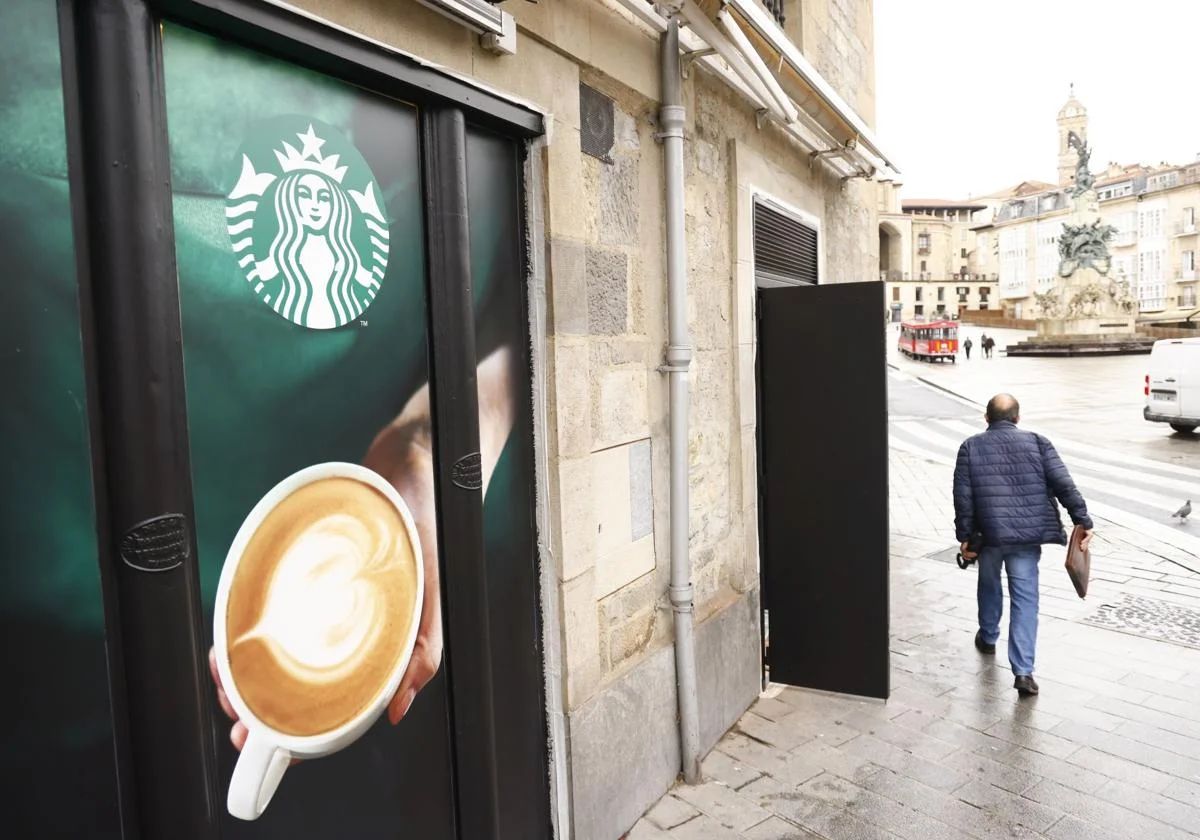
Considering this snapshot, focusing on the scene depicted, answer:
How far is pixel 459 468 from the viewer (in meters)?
2.81

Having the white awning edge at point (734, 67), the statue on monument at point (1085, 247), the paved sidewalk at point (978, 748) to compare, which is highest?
the statue on monument at point (1085, 247)

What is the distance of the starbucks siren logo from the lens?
216 centimetres

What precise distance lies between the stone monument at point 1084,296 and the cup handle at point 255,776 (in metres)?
47.0

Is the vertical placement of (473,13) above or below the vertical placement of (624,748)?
above

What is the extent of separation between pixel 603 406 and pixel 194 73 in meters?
1.97

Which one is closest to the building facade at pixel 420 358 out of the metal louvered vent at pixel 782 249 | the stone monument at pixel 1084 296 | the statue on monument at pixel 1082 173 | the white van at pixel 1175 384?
the metal louvered vent at pixel 782 249

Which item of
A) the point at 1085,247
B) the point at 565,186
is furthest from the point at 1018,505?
the point at 1085,247

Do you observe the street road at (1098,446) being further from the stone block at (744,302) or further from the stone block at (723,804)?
the stone block at (723,804)

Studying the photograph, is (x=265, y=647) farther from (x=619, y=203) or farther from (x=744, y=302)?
(x=744, y=302)

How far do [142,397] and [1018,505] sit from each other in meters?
4.75

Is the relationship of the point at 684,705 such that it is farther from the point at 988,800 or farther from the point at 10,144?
the point at 10,144

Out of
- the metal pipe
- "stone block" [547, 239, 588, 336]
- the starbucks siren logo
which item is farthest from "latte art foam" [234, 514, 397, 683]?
the metal pipe

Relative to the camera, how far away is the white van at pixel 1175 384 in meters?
15.4

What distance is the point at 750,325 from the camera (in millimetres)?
5020
